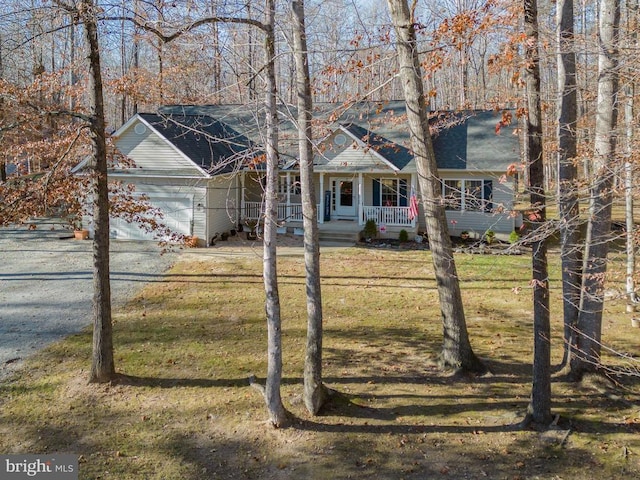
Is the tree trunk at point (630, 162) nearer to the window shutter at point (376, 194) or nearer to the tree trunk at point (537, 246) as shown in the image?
the tree trunk at point (537, 246)

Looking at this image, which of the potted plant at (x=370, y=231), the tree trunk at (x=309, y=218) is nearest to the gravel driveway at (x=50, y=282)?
the tree trunk at (x=309, y=218)

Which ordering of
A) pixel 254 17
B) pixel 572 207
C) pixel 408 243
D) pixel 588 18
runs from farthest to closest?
pixel 408 243
pixel 588 18
pixel 254 17
pixel 572 207

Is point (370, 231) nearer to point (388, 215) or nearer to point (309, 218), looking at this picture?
point (388, 215)

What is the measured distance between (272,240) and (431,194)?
2.78 m

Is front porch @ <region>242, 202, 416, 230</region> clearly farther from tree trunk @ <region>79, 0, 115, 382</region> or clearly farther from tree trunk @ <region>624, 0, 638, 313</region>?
tree trunk @ <region>79, 0, 115, 382</region>

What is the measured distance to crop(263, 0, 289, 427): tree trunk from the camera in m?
6.05

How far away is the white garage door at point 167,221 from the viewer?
59.1 ft

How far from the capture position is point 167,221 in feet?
59.9

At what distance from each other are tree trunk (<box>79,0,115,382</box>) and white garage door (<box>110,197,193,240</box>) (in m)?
10.6

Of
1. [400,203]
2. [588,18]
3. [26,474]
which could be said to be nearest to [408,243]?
[400,203]

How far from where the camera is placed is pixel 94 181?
7113mm

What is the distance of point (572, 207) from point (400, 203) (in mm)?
14414

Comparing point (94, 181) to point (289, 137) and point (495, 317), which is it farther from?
point (495, 317)

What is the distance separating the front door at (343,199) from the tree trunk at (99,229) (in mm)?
14160
